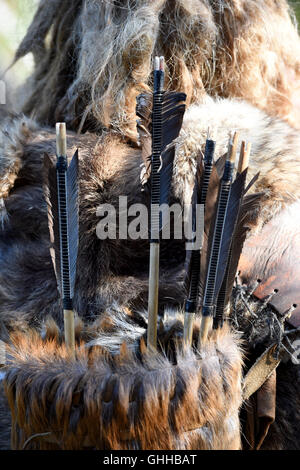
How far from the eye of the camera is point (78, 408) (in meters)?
0.74

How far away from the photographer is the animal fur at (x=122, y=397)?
730mm

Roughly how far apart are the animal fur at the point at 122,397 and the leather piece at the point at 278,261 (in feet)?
0.50

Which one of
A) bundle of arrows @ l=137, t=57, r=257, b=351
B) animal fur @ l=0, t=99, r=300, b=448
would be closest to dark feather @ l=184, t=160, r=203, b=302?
bundle of arrows @ l=137, t=57, r=257, b=351

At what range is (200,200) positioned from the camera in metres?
0.79

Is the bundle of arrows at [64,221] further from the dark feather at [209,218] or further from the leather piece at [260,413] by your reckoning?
the leather piece at [260,413]

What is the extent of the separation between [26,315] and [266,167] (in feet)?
1.94

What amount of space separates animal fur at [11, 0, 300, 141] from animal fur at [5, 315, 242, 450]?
21.5 inches

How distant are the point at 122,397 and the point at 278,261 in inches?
15.6

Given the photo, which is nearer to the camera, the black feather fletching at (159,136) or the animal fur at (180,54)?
the black feather fletching at (159,136)

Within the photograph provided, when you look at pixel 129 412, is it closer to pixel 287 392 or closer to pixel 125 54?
pixel 287 392

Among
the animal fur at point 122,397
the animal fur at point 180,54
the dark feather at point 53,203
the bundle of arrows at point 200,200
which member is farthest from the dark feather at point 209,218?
the animal fur at point 180,54

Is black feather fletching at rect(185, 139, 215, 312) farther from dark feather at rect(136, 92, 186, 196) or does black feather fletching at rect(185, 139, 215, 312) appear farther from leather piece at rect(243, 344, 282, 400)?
leather piece at rect(243, 344, 282, 400)

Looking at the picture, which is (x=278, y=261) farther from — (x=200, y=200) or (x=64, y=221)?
(x=64, y=221)

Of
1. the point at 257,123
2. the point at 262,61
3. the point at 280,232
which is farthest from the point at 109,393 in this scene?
the point at 262,61
